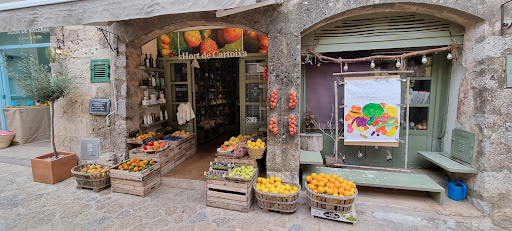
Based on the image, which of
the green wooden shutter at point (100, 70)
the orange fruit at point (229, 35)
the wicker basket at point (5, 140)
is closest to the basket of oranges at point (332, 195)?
the orange fruit at point (229, 35)

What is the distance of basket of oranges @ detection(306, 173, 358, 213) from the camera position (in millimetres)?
2982

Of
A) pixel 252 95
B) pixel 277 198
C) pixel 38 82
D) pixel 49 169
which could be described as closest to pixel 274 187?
pixel 277 198

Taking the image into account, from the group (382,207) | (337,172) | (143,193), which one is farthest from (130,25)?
(382,207)

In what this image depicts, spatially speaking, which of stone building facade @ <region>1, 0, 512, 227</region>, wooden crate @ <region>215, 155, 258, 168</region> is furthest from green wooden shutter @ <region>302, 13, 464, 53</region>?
wooden crate @ <region>215, 155, 258, 168</region>

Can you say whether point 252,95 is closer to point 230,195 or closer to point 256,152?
point 256,152

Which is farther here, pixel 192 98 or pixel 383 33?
pixel 192 98

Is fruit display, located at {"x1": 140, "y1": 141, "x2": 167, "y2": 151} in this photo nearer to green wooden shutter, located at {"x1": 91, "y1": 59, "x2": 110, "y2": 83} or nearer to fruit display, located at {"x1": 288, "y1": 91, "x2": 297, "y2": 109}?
green wooden shutter, located at {"x1": 91, "y1": 59, "x2": 110, "y2": 83}

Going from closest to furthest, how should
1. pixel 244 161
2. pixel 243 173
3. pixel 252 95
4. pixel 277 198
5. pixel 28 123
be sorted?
1. pixel 277 198
2. pixel 243 173
3. pixel 244 161
4. pixel 252 95
5. pixel 28 123

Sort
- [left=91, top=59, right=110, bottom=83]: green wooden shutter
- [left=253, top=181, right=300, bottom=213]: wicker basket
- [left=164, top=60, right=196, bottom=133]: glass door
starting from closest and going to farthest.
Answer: [left=253, top=181, right=300, bottom=213]: wicker basket
[left=91, top=59, right=110, bottom=83]: green wooden shutter
[left=164, top=60, right=196, bottom=133]: glass door

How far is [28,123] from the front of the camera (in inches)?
256

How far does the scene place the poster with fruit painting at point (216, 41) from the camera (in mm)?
5094

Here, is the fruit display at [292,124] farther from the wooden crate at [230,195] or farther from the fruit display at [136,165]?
the fruit display at [136,165]

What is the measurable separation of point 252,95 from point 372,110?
2722 millimetres

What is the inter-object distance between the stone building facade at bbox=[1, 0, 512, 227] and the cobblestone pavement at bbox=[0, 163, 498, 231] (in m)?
0.71
